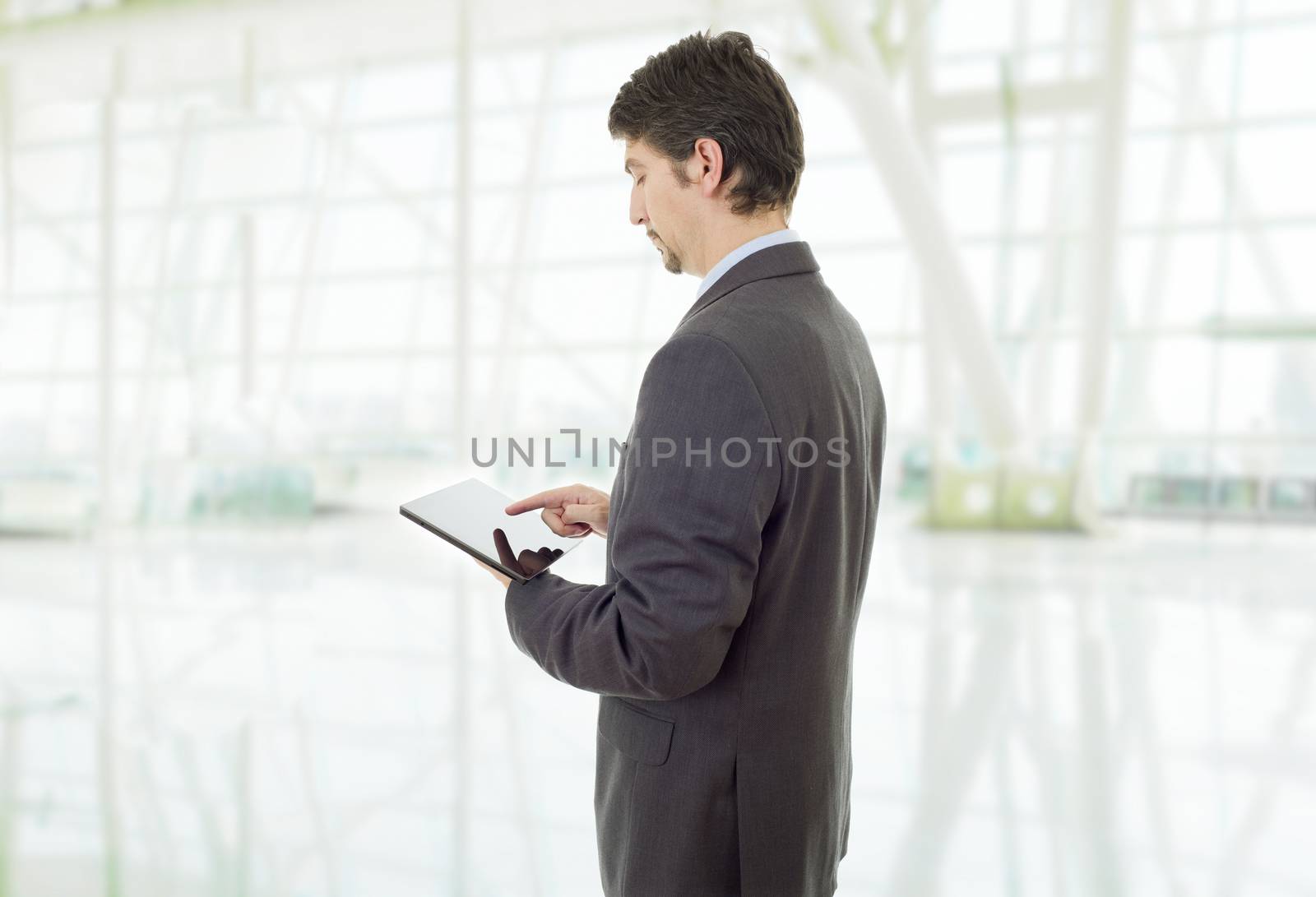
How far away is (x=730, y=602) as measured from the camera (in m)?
1.20

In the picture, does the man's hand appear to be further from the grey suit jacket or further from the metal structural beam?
the metal structural beam

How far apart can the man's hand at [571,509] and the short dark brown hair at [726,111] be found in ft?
1.60

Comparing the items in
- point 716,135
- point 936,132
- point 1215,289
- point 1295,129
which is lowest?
point 716,135

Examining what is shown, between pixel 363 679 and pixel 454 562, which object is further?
pixel 454 562

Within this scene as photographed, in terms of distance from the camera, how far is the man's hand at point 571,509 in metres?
1.53

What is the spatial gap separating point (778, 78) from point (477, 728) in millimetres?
3664

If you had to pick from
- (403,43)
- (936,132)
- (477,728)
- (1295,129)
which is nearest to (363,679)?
(477,728)

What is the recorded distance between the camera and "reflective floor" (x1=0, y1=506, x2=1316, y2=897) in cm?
312

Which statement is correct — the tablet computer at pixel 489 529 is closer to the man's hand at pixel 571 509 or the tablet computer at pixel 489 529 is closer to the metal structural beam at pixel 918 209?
the man's hand at pixel 571 509

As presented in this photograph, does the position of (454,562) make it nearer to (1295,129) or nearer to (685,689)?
(685,689)

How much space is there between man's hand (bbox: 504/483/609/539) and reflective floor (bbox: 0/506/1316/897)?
1782mm

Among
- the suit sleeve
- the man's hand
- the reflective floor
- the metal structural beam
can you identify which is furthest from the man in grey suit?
the metal structural beam

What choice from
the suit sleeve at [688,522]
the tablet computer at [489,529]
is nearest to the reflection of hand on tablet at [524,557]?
the tablet computer at [489,529]

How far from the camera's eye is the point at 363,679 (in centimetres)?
525
